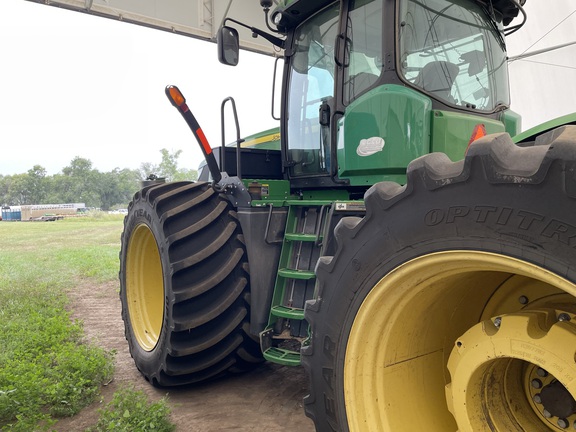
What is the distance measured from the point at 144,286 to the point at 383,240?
3.03 m

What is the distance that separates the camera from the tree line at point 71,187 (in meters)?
72.0

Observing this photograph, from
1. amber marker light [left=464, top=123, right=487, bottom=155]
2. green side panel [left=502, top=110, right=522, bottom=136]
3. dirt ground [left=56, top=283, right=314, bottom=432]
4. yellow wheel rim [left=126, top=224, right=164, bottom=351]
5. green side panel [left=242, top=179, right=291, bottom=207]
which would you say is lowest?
dirt ground [left=56, top=283, right=314, bottom=432]

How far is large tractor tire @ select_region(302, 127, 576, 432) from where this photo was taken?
4.25 feet

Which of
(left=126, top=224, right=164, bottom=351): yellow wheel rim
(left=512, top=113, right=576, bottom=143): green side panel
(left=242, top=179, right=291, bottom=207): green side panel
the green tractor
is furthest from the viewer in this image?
(left=126, top=224, right=164, bottom=351): yellow wheel rim

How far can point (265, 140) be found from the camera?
174 inches

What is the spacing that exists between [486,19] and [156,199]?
2.58 metres

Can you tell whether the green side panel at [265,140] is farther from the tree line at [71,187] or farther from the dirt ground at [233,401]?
the tree line at [71,187]

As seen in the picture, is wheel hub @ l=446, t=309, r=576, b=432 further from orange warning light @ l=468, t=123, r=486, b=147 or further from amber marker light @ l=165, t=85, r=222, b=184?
amber marker light @ l=165, t=85, r=222, b=184

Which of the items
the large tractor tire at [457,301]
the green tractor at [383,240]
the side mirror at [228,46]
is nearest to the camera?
the large tractor tire at [457,301]

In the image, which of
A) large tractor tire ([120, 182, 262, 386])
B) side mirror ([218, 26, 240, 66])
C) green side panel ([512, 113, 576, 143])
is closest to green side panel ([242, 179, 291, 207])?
large tractor tire ([120, 182, 262, 386])

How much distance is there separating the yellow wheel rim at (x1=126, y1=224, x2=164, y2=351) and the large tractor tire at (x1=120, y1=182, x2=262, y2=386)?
0.50 m

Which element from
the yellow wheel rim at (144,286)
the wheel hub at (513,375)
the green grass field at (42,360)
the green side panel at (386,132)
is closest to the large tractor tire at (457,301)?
the wheel hub at (513,375)

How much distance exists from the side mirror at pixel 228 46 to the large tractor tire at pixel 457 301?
229 centimetres

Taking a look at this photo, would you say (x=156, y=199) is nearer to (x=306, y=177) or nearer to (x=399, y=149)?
(x=306, y=177)
